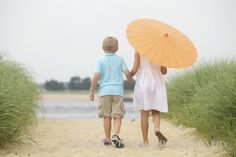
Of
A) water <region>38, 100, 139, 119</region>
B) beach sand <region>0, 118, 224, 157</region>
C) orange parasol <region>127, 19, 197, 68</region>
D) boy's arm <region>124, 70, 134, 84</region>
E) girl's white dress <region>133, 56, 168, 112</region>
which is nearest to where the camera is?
beach sand <region>0, 118, 224, 157</region>

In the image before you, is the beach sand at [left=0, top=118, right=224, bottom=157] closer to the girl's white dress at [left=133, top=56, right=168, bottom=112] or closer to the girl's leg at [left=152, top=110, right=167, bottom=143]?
the girl's leg at [left=152, top=110, right=167, bottom=143]

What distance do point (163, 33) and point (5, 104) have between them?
2214 millimetres

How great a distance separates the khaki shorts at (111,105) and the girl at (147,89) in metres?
0.23

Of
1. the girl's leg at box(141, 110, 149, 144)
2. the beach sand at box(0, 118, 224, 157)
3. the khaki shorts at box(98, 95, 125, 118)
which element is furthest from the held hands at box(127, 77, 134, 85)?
the beach sand at box(0, 118, 224, 157)

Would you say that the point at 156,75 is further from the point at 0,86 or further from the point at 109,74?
the point at 0,86

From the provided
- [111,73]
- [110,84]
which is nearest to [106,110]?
[110,84]

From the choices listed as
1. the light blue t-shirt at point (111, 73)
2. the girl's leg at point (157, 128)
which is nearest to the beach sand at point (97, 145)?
the girl's leg at point (157, 128)

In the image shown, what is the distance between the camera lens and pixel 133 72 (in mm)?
8023

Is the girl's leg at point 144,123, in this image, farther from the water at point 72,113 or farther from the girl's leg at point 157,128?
the water at point 72,113

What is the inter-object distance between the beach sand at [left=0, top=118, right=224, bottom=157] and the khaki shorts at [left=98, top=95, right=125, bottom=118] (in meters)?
0.43

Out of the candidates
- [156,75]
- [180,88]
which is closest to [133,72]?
[156,75]

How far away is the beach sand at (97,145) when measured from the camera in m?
7.14

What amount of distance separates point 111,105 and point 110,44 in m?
0.80

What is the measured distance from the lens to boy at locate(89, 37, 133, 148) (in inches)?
317
